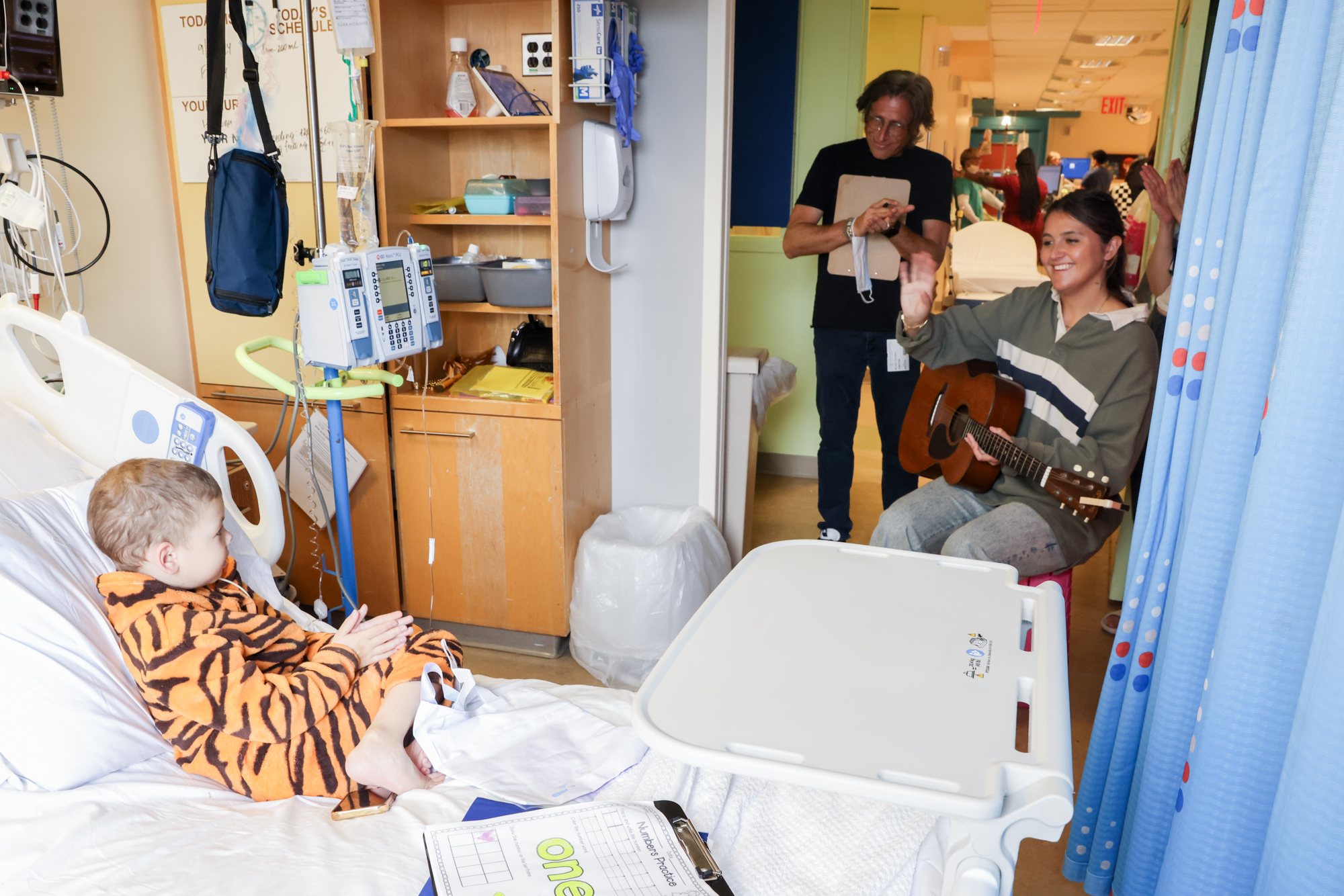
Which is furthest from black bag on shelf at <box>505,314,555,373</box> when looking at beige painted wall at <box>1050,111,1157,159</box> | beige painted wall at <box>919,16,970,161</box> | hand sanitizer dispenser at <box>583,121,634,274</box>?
beige painted wall at <box>1050,111,1157,159</box>

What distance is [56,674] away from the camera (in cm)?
138

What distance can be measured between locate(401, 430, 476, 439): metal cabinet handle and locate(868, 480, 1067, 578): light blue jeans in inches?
44.5

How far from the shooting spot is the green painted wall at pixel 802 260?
393 centimetres

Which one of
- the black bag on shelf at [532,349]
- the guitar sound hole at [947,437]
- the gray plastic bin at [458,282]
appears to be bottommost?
the guitar sound hole at [947,437]

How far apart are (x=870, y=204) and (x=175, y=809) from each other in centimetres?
254

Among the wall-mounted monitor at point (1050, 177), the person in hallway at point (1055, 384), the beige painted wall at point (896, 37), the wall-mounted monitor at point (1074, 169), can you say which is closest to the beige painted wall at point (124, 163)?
the person in hallway at point (1055, 384)

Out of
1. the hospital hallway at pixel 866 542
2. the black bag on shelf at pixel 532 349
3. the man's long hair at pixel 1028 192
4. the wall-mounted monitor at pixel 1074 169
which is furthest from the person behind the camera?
the wall-mounted monitor at pixel 1074 169

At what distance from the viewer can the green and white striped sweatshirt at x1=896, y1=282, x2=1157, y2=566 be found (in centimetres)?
201

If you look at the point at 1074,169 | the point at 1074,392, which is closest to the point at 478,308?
the point at 1074,392

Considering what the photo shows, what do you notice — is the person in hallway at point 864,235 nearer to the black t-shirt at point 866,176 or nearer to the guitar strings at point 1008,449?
the black t-shirt at point 866,176

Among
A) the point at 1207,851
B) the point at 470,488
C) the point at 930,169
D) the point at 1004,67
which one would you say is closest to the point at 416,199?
the point at 470,488

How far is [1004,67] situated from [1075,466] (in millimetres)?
8596

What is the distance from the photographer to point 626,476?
2.94m

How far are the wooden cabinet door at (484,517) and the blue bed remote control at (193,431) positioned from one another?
872mm
